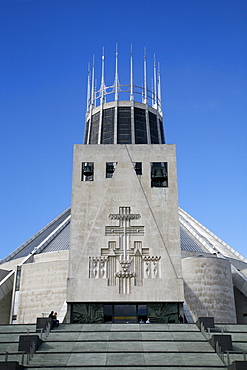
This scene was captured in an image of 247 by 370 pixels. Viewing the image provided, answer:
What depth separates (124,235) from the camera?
1014 inches

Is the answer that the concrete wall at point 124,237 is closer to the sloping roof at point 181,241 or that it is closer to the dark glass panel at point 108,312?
the dark glass panel at point 108,312

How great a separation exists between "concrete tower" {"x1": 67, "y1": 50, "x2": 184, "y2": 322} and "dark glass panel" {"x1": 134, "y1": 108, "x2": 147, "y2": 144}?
1274 inches

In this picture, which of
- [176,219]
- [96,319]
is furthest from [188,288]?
[96,319]

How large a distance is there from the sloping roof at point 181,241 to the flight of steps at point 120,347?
17800mm

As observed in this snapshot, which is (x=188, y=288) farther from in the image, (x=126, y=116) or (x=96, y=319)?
(x=126, y=116)

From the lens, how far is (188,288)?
1273 inches

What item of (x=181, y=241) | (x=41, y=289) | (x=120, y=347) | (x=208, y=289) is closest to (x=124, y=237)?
(x=120, y=347)

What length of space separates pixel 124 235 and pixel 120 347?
8.44m

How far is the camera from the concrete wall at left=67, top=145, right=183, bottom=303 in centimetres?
2470

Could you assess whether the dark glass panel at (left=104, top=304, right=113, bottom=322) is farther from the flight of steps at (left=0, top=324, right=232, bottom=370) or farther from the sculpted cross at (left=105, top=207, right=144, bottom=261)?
the flight of steps at (left=0, top=324, right=232, bottom=370)

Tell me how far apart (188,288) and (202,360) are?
1586cm

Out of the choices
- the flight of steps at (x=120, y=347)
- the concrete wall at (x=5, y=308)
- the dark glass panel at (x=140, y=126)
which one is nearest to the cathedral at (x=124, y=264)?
the concrete wall at (x=5, y=308)

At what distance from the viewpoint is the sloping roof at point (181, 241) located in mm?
40213

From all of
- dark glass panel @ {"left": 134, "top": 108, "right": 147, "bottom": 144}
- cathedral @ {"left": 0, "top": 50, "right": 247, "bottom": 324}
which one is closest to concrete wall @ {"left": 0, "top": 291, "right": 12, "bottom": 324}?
cathedral @ {"left": 0, "top": 50, "right": 247, "bottom": 324}
